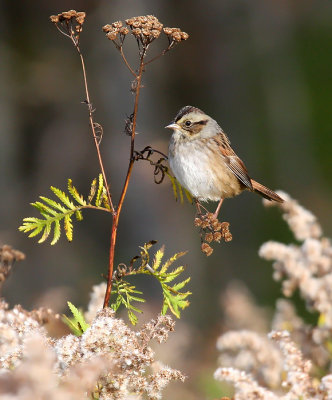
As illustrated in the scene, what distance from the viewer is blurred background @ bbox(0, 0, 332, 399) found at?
9.54 meters

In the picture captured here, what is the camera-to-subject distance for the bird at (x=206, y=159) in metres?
3.68

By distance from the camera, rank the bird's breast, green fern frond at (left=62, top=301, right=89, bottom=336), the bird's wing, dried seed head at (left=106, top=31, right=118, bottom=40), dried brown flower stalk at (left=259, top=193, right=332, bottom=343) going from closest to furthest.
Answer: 1. dried seed head at (left=106, top=31, right=118, bottom=40)
2. green fern frond at (left=62, top=301, right=89, bottom=336)
3. dried brown flower stalk at (left=259, top=193, right=332, bottom=343)
4. the bird's breast
5. the bird's wing

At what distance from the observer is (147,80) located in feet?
34.8

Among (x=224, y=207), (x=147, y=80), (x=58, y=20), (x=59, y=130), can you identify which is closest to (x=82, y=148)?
(x=59, y=130)

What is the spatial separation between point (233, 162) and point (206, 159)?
0.16 metres

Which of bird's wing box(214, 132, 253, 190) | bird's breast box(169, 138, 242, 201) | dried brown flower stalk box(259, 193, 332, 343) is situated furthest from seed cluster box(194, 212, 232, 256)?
bird's wing box(214, 132, 253, 190)

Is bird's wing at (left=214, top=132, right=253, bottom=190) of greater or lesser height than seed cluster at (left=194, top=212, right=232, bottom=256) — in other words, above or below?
above

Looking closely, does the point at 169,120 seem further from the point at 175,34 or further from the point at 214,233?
the point at 175,34

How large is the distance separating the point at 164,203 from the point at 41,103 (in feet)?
9.83

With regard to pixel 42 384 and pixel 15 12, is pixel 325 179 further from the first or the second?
pixel 42 384

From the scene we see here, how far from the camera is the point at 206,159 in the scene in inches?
156

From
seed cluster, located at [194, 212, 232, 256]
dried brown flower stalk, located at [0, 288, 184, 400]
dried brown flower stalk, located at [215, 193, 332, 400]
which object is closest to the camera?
dried brown flower stalk, located at [0, 288, 184, 400]

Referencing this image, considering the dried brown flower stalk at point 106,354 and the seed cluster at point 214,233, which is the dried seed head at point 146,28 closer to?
the seed cluster at point 214,233

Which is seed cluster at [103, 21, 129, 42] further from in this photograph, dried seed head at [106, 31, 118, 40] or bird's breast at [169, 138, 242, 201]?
bird's breast at [169, 138, 242, 201]
